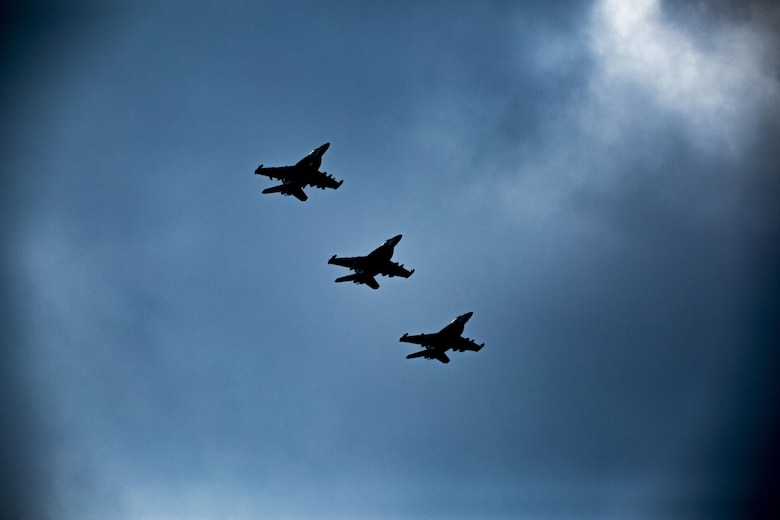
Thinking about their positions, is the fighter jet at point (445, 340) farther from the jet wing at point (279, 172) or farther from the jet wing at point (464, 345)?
the jet wing at point (279, 172)

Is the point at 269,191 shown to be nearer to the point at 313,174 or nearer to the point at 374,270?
the point at 313,174

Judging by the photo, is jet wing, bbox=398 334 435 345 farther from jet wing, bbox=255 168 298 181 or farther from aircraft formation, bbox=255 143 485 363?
jet wing, bbox=255 168 298 181

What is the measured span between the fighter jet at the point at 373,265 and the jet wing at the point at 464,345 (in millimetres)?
10999

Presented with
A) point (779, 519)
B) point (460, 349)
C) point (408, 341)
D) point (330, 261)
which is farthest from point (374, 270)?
point (779, 519)

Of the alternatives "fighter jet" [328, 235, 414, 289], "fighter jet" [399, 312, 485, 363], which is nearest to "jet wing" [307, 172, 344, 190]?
"fighter jet" [328, 235, 414, 289]

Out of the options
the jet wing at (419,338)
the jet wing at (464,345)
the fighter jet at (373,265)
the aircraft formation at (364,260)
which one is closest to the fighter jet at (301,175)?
the aircraft formation at (364,260)

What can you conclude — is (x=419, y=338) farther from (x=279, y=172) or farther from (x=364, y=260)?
(x=279, y=172)

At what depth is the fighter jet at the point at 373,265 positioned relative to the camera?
65.2 metres

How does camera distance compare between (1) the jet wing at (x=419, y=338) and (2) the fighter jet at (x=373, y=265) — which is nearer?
(2) the fighter jet at (x=373, y=265)

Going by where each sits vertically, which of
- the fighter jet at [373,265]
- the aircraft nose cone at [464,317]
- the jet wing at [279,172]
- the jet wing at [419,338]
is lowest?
the jet wing at [419,338]

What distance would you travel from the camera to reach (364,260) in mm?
66438

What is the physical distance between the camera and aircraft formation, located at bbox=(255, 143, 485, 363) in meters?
65.4

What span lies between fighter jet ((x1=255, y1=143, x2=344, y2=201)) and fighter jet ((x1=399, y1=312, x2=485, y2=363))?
22269 mm

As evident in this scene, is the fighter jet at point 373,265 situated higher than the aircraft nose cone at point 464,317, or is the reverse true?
the fighter jet at point 373,265
